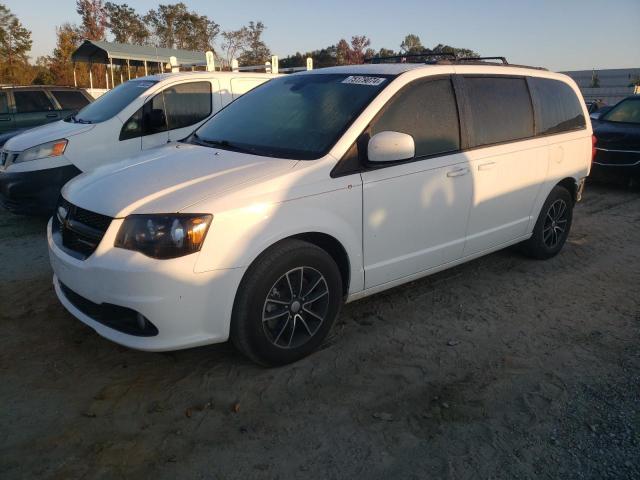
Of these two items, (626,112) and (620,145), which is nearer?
(620,145)

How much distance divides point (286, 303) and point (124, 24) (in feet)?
140

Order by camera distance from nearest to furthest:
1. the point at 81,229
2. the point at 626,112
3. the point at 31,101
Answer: the point at 81,229, the point at 626,112, the point at 31,101

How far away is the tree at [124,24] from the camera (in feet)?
129

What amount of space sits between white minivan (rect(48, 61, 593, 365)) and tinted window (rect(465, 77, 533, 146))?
0.02 m

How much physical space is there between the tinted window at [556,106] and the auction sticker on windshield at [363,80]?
75.2 inches

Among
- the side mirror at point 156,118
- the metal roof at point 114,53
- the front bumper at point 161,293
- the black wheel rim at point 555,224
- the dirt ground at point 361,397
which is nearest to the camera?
the dirt ground at point 361,397

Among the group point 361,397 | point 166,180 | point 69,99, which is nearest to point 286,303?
point 361,397

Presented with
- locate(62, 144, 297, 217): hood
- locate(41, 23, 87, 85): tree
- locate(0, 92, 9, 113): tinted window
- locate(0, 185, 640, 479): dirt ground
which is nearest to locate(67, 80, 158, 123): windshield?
locate(0, 185, 640, 479): dirt ground

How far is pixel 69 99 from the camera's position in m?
10.3

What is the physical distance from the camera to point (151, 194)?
299 centimetres

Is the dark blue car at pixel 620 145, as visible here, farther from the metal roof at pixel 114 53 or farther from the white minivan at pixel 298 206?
the metal roof at pixel 114 53

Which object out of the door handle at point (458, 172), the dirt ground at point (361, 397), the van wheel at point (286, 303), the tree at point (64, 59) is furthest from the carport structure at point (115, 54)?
the van wheel at point (286, 303)

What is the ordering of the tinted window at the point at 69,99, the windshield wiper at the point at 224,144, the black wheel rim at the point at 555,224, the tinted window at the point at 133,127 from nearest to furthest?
1. the windshield wiper at the point at 224,144
2. the black wheel rim at the point at 555,224
3. the tinted window at the point at 133,127
4. the tinted window at the point at 69,99

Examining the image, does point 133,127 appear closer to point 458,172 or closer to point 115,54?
point 458,172
